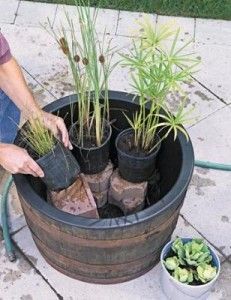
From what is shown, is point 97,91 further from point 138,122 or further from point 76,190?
point 76,190

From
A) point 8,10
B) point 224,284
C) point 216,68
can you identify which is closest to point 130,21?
point 216,68

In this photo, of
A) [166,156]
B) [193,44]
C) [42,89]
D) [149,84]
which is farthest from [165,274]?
[193,44]

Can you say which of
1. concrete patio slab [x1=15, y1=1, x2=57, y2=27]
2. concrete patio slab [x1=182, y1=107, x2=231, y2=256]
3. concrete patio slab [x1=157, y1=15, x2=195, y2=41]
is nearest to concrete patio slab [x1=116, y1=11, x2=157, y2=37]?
concrete patio slab [x1=157, y1=15, x2=195, y2=41]

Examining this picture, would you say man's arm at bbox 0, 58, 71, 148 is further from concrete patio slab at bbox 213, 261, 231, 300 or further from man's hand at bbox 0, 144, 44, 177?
concrete patio slab at bbox 213, 261, 231, 300

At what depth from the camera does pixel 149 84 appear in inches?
70.4

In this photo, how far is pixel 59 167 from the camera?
1820mm

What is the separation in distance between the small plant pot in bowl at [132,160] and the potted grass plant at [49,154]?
7.3 inches

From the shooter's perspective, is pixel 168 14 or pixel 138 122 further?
pixel 168 14

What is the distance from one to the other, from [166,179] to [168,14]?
5.05 feet

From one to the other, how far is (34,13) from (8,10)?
0.16 meters

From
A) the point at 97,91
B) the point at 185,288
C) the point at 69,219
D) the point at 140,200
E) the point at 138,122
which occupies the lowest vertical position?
the point at 185,288

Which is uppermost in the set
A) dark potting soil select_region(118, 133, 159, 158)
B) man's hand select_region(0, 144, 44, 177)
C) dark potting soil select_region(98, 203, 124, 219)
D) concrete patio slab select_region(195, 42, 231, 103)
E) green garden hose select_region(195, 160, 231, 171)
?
man's hand select_region(0, 144, 44, 177)

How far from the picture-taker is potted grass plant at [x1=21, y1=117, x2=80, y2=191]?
5.82 ft

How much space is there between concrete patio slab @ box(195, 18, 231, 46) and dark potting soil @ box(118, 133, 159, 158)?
4.33 feet
